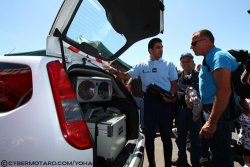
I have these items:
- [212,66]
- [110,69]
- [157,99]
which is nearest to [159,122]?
[157,99]

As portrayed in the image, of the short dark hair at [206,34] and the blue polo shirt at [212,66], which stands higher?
the short dark hair at [206,34]

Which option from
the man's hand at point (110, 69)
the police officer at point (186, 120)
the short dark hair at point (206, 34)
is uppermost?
the short dark hair at point (206, 34)

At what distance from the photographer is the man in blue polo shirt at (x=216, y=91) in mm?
2268

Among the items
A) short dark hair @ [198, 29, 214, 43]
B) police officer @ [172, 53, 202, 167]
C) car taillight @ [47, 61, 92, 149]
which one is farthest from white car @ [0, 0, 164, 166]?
police officer @ [172, 53, 202, 167]

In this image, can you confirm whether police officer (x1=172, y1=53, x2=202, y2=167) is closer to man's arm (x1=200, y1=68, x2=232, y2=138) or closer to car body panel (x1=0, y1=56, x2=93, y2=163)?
man's arm (x1=200, y1=68, x2=232, y2=138)

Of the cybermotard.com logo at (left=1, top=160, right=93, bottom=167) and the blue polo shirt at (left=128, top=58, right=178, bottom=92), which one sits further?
the blue polo shirt at (left=128, top=58, right=178, bottom=92)

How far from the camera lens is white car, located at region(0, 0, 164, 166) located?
1.64 m

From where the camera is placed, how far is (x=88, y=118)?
245 cm

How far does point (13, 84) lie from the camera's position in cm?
221

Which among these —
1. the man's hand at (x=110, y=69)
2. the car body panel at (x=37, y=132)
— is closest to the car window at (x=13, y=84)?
the car body panel at (x=37, y=132)

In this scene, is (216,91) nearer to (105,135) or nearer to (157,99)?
(105,135)

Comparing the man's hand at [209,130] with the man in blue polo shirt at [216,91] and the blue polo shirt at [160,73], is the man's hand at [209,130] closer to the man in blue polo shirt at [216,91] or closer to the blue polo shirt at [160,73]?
the man in blue polo shirt at [216,91]

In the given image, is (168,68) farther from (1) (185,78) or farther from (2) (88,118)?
(2) (88,118)

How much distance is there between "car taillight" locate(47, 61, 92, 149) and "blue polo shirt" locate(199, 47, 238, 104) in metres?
1.30
